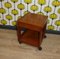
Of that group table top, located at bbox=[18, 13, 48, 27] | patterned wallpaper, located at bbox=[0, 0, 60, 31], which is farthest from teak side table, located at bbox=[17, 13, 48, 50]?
patterned wallpaper, located at bbox=[0, 0, 60, 31]

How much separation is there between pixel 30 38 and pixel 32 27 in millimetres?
289

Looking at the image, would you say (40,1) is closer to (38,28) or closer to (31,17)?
(31,17)

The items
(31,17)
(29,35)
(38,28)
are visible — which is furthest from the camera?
(29,35)

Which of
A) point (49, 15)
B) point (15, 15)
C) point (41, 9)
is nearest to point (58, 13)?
point (49, 15)

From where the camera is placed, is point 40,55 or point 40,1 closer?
point 40,55

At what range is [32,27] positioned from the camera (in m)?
1.73

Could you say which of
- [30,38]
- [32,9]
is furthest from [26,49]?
[32,9]

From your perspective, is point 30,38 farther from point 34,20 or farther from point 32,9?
point 32,9

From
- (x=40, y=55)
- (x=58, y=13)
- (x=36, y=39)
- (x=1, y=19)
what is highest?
(x=58, y=13)

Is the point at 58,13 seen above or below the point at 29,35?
above

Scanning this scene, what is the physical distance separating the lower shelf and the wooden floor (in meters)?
0.08

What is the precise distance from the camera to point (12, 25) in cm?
232

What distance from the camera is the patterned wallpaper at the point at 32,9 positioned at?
6.63 ft

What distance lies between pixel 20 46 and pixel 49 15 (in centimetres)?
70
